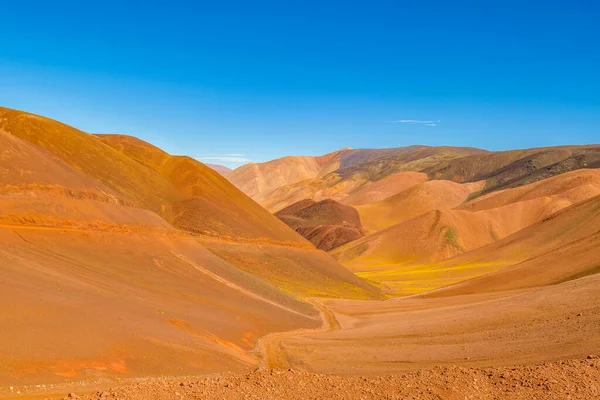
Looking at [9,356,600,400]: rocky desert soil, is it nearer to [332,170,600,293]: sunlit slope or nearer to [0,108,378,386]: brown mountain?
[0,108,378,386]: brown mountain

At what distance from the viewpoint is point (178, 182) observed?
73.2m

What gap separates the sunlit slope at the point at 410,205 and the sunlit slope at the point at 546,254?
195 feet

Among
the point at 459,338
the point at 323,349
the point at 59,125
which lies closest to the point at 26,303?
the point at 323,349

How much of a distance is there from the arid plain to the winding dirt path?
0.46 feet

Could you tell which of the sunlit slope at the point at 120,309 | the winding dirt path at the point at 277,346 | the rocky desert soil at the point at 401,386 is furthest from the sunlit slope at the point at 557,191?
the rocky desert soil at the point at 401,386

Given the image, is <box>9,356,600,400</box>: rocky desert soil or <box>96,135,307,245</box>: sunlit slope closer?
<box>9,356,600,400</box>: rocky desert soil

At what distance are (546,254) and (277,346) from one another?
1339 inches

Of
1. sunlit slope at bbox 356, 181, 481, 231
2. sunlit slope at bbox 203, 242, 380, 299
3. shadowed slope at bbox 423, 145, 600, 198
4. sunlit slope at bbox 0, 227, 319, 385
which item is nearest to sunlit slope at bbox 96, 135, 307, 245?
sunlit slope at bbox 203, 242, 380, 299

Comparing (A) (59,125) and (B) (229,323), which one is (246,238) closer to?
(A) (59,125)

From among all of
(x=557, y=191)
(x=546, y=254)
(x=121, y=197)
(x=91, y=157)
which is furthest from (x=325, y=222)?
(x=546, y=254)

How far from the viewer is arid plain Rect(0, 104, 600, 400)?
1520cm

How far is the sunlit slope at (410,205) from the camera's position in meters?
148

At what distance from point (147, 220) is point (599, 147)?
575 feet

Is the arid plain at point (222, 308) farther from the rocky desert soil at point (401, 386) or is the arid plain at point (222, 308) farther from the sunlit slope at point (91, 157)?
the sunlit slope at point (91, 157)
